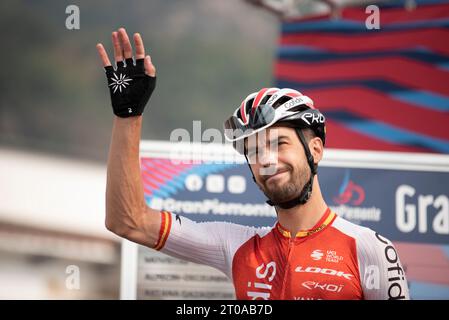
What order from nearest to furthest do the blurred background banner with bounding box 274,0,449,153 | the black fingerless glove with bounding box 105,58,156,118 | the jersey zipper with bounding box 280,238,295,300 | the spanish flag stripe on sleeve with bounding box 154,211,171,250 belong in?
the black fingerless glove with bounding box 105,58,156,118 → the jersey zipper with bounding box 280,238,295,300 → the spanish flag stripe on sleeve with bounding box 154,211,171,250 → the blurred background banner with bounding box 274,0,449,153

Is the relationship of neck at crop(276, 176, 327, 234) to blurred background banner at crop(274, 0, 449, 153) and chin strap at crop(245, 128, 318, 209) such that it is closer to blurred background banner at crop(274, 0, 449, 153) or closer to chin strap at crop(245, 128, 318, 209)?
chin strap at crop(245, 128, 318, 209)

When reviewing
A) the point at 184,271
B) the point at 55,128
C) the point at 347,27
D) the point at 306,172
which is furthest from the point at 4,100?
the point at 306,172

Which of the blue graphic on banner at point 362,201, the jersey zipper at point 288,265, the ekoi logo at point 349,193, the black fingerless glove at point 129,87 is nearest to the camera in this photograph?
the black fingerless glove at point 129,87

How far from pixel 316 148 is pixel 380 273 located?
0.99 metres

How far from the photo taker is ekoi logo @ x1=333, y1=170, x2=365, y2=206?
6422 mm

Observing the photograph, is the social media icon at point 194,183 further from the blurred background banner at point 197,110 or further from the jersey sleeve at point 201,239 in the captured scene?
the jersey sleeve at point 201,239

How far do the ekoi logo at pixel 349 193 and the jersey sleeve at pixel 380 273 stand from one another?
2.43 metres

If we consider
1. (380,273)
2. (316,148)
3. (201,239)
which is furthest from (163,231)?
(380,273)

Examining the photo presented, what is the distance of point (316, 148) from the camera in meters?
4.25

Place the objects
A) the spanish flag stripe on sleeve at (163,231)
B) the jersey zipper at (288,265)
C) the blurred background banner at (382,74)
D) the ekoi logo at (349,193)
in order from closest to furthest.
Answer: the jersey zipper at (288,265), the spanish flag stripe on sleeve at (163,231), the ekoi logo at (349,193), the blurred background banner at (382,74)

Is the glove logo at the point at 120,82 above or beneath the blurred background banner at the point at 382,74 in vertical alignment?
beneath

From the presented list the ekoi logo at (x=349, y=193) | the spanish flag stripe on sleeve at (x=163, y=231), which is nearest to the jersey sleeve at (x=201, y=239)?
the spanish flag stripe on sleeve at (x=163, y=231)

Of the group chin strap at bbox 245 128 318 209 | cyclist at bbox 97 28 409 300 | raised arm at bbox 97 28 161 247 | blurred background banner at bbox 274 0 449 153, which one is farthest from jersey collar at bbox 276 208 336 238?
blurred background banner at bbox 274 0 449 153

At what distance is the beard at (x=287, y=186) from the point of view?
395 cm
